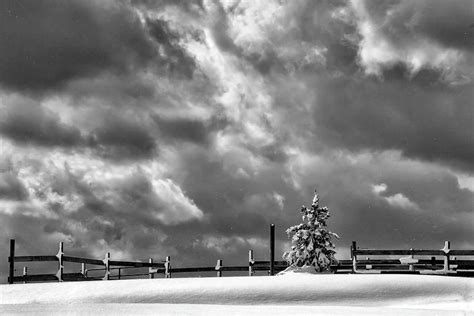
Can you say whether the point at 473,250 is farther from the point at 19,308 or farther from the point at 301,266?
the point at 19,308

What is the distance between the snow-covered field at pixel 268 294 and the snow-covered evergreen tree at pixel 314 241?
356 inches

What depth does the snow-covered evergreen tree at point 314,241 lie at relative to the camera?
16234mm

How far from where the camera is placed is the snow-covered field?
6.33 meters

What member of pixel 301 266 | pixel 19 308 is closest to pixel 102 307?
pixel 19 308

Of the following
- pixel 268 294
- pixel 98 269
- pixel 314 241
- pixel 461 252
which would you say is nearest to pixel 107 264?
pixel 98 269

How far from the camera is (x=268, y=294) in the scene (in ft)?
21.1

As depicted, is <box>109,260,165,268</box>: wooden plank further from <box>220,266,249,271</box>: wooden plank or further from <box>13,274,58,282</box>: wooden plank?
<box>220,266,249,271</box>: wooden plank

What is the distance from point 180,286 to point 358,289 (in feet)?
6.40

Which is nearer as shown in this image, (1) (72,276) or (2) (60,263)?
(2) (60,263)

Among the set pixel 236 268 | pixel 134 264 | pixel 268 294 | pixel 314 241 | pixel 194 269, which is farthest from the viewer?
pixel 236 268

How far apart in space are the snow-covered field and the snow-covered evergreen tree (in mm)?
9039

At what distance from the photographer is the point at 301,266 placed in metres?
16.4

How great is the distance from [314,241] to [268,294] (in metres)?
10.1

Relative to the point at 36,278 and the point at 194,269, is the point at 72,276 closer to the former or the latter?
the point at 36,278
